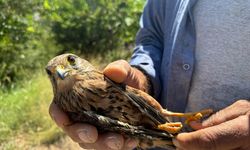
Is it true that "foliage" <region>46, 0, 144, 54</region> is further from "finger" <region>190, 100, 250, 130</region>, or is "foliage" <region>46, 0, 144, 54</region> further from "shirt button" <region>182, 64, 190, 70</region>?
"finger" <region>190, 100, 250, 130</region>

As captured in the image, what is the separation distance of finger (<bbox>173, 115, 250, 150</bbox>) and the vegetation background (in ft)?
14.5

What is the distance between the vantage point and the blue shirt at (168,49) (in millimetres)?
2693

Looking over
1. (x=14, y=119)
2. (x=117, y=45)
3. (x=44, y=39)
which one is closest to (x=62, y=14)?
(x=44, y=39)

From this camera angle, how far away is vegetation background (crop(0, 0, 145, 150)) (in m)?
7.01

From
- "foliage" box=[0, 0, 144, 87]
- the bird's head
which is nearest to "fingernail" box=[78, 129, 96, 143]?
the bird's head

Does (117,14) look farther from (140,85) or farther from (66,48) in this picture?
(140,85)

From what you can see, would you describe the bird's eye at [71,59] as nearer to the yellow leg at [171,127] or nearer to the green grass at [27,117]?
the yellow leg at [171,127]

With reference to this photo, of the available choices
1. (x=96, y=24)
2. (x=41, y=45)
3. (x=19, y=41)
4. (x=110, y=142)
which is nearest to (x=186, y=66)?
(x=110, y=142)

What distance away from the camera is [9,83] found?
8.81 m

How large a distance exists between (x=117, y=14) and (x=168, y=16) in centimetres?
812

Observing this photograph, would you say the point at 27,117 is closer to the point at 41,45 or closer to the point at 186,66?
the point at 41,45

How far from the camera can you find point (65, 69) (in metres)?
2.92

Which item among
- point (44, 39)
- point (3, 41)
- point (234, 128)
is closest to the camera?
point (234, 128)

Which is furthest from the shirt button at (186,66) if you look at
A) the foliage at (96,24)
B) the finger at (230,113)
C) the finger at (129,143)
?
the foliage at (96,24)
